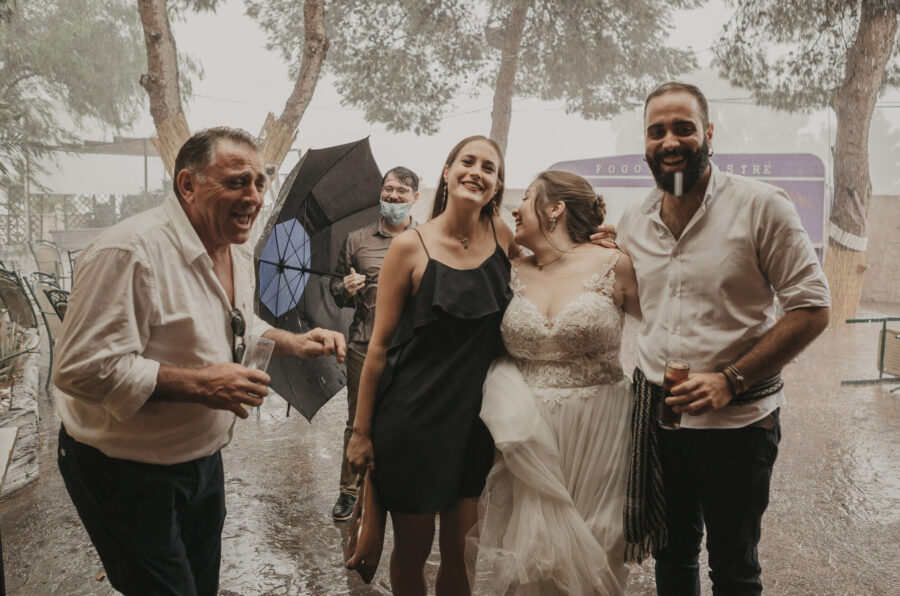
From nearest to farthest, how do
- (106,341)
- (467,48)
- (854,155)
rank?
1. (106,341)
2. (854,155)
3. (467,48)

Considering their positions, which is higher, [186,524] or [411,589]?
[186,524]

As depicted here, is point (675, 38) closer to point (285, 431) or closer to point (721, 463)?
point (285, 431)

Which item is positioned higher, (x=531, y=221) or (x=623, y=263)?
(x=531, y=221)

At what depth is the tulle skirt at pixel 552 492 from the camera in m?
1.85

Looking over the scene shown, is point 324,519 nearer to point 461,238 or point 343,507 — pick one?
point 343,507

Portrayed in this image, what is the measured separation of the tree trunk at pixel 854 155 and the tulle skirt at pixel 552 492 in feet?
35.2

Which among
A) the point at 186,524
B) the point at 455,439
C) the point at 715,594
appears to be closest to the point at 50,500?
the point at 186,524

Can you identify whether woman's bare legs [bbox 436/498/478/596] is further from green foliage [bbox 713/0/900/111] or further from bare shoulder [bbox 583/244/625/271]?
green foliage [bbox 713/0/900/111]

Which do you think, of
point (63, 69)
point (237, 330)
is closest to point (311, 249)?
point (237, 330)

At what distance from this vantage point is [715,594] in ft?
6.23

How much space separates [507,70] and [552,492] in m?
12.1

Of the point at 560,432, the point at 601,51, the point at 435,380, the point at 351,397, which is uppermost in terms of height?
the point at 601,51

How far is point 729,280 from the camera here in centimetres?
177

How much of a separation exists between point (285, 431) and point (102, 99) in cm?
968
